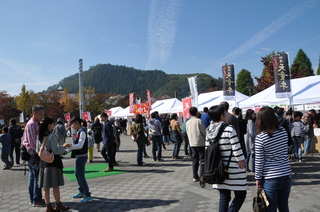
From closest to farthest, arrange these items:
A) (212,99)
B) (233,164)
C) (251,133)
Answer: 1. (233,164)
2. (251,133)
3. (212,99)

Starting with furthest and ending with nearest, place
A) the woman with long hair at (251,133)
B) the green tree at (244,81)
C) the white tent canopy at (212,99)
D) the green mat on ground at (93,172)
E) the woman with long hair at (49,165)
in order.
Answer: the green tree at (244,81) → the white tent canopy at (212,99) → the green mat on ground at (93,172) → the woman with long hair at (251,133) → the woman with long hair at (49,165)

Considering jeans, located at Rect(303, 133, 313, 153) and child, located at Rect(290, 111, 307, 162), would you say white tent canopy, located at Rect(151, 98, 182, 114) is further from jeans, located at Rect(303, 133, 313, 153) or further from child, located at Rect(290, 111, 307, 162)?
child, located at Rect(290, 111, 307, 162)

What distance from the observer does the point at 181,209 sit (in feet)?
13.9

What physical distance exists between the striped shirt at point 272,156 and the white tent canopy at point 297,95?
10123mm

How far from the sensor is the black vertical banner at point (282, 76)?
11602 mm

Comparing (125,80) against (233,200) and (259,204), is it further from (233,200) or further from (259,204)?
(259,204)

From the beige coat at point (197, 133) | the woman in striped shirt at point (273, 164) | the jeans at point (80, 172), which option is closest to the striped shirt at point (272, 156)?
the woman in striped shirt at point (273, 164)

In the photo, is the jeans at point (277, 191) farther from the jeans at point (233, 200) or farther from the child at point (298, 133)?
the child at point (298, 133)

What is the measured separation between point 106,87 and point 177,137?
135 metres

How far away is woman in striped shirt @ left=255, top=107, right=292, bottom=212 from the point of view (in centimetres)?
257

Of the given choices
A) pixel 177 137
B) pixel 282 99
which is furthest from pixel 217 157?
pixel 282 99

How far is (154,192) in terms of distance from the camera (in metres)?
5.33

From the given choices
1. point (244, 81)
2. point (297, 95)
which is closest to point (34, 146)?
point (297, 95)

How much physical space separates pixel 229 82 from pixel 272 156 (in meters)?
12.7
